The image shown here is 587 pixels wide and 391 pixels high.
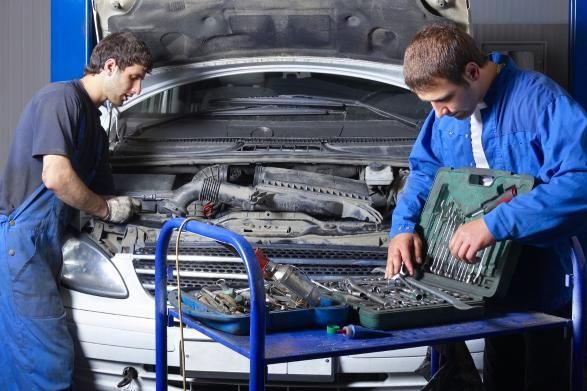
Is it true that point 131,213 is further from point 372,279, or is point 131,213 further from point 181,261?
point 372,279

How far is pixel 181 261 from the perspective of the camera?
2.83 metres

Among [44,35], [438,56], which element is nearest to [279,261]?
[438,56]

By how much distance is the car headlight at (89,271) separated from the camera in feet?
9.18

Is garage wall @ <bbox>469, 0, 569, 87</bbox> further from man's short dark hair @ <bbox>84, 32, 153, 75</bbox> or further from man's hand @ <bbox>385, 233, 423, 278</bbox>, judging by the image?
man's hand @ <bbox>385, 233, 423, 278</bbox>

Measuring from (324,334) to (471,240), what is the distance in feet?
1.32

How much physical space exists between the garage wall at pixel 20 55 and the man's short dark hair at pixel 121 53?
2498 mm

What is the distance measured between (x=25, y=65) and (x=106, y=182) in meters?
2.76

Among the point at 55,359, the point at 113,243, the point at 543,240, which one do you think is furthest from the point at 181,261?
the point at 543,240

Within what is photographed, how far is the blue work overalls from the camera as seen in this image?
2744 mm

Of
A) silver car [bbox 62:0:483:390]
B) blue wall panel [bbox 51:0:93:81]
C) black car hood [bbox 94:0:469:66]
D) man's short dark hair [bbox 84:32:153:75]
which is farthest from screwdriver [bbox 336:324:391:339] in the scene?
blue wall panel [bbox 51:0:93:81]

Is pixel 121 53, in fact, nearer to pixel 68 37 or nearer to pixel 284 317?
pixel 284 317

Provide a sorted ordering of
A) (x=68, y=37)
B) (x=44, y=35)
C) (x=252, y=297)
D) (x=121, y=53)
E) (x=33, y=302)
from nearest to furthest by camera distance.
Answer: (x=252, y=297) < (x=33, y=302) < (x=121, y=53) < (x=68, y=37) < (x=44, y=35)

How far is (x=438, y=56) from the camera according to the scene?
1866 mm

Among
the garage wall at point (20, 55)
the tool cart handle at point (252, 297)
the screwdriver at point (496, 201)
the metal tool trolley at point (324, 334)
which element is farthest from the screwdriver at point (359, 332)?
the garage wall at point (20, 55)
